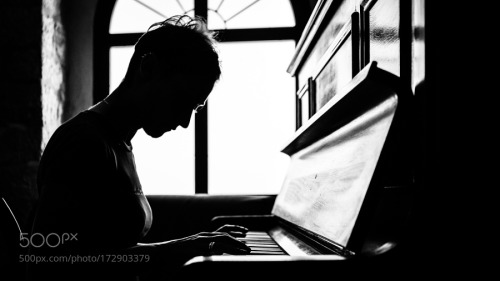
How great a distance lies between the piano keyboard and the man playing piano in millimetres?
136

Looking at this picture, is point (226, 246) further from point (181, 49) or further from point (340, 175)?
point (181, 49)

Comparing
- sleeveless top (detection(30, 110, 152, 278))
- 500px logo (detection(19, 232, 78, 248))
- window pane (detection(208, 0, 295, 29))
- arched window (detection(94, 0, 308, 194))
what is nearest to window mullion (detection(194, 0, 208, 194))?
arched window (detection(94, 0, 308, 194))

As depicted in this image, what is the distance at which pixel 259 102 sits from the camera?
413 cm

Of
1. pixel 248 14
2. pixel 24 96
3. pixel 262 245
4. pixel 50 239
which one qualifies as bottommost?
pixel 262 245

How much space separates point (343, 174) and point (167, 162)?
3.08 meters

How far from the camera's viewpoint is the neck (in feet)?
4.38

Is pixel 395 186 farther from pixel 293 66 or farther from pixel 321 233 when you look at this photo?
pixel 293 66

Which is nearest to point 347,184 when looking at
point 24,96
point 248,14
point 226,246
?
point 226,246

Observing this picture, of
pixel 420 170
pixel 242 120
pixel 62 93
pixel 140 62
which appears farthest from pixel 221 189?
pixel 420 170

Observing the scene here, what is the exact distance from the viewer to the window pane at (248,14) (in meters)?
4.13

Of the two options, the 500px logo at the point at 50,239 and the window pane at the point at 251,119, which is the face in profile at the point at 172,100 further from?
the window pane at the point at 251,119

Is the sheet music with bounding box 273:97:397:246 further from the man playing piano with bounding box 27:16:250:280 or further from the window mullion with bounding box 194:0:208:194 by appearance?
the window mullion with bounding box 194:0:208:194

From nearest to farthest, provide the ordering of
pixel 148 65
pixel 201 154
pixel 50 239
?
1. pixel 50 239
2. pixel 148 65
3. pixel 201 154

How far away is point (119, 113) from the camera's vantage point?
1.37 metres
